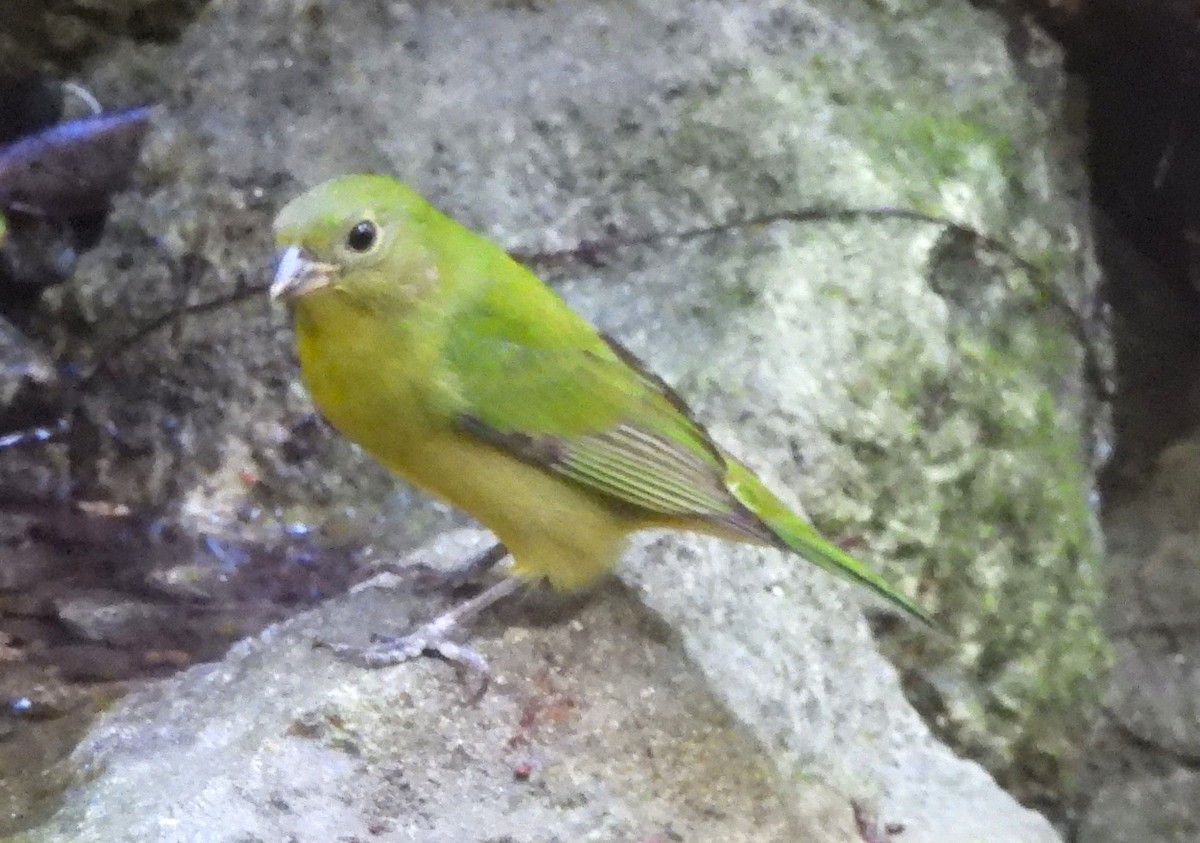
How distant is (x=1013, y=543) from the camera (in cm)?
329

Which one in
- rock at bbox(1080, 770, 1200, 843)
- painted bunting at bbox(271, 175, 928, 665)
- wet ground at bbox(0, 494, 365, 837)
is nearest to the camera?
wet ground at bbox(0, 494, 365, 837)

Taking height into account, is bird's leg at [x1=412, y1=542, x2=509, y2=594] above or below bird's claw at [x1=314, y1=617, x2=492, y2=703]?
below

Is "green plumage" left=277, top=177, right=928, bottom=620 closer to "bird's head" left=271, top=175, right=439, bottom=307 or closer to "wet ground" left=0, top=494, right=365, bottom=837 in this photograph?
"bird's head" left=271, top=175, right=439, bottom=307

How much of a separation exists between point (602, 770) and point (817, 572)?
899 millimetres

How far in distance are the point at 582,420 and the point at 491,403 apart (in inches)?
8.2

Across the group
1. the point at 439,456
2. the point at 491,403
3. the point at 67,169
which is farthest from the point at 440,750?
the point at 67,169

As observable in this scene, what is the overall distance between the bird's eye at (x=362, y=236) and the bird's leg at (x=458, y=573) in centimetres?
69

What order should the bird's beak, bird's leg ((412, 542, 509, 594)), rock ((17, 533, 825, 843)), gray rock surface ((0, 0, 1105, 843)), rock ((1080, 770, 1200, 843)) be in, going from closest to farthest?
rock ((17, 533, 825, 843))
the bird's beak
bird's leg ((412, 542, 509, 594))
gray rock surface ((0, 0, 1105, 843))
rock ((1080, 770, 1200, 843))

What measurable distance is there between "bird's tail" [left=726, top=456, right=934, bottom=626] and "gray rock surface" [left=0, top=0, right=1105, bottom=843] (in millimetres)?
243

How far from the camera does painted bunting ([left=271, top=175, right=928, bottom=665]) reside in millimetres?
2387

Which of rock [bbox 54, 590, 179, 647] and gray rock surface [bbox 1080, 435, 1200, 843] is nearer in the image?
rock [bbox 54, 590, 179, 647]

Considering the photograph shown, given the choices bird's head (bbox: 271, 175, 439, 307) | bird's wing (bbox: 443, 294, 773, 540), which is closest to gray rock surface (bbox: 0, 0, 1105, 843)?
bird's wing (bbox: 443, 294, 773, 540)

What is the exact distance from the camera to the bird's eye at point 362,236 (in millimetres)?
2387

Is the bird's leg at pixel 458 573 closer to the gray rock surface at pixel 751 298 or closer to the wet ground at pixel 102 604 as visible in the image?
the gray rock surface at pixel 751 298
